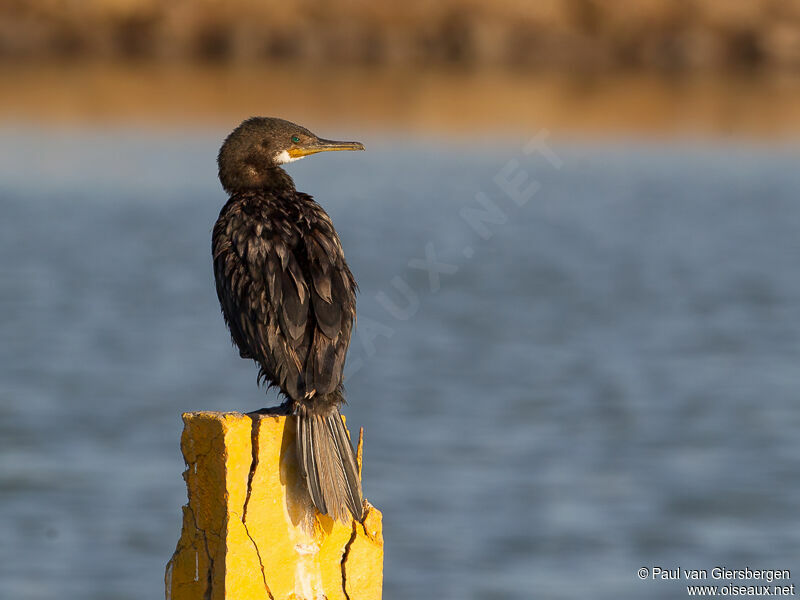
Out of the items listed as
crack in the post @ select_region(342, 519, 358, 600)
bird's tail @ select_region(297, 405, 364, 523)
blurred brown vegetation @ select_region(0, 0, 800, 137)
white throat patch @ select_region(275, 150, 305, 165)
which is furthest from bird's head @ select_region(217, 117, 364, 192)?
blurred brown vegetation @ select_region(0, 0, 800, 137)

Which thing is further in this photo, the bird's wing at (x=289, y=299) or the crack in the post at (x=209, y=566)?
the bird's wing at (x=289, y=299)

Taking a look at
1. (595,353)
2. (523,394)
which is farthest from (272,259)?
(595,353)

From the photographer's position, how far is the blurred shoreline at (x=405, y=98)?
24.9 meters

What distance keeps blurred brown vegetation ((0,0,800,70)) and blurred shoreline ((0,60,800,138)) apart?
157 cm

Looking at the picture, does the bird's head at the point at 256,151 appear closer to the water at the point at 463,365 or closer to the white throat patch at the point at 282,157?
the white throat patch at the point at 282,157

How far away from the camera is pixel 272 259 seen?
4539mm

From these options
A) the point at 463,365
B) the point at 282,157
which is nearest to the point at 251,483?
the point at 282,157

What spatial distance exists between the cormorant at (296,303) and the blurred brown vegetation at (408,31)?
32067 mm

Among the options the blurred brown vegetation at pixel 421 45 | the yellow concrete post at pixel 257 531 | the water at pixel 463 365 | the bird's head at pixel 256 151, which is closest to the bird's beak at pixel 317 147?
the bird's head at pixel 256 151

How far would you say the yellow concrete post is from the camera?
3.77 m

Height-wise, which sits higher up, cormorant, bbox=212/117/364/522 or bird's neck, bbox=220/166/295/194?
bird's neck, bbox=220/166/295/194

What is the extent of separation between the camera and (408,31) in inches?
1485

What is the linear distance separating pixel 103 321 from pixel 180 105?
13.0m

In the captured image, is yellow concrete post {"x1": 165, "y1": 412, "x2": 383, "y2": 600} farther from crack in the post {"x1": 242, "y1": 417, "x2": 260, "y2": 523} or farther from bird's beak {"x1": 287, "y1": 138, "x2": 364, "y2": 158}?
bird's beak {"x1": 287, "y1": 138, "x2": 364, "y2": 158}
